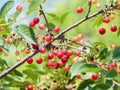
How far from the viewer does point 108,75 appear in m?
2.17

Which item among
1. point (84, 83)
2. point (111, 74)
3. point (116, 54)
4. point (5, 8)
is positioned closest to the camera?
point (111, 74)

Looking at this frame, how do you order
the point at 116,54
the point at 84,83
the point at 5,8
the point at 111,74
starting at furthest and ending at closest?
1. the point at 5,8
2. the point at 116,54
3. the point at 84,83
4. the point at 111,74

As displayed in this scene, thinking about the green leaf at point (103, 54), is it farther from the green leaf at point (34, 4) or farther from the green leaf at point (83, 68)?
the green leaf at point (34, 4)

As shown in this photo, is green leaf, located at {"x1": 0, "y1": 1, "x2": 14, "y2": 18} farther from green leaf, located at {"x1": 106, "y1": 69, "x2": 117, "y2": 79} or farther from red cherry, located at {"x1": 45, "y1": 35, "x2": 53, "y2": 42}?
green leaf, located at {"x1": 106, "y1": 69, "x2": 117, "y2": 79}

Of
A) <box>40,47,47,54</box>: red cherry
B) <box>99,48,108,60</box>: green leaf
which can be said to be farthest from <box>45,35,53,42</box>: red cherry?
<box>99,48,108,60</box>: green leaf

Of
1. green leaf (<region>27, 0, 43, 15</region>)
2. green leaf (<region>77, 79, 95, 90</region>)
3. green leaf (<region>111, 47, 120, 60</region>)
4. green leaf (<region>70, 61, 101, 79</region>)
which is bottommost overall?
green leaf (<region>77, 79, 95, 90</region>)

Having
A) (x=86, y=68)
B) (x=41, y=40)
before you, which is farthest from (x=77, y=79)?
(x=86, y=68)

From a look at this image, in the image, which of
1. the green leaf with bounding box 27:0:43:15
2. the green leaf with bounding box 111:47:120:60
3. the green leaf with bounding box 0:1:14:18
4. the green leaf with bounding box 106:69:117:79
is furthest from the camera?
the green leaf with bounding box 0:1:14:18

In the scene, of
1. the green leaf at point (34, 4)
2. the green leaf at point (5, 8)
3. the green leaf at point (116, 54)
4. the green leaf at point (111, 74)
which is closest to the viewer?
the green leaf at point (111, 74)

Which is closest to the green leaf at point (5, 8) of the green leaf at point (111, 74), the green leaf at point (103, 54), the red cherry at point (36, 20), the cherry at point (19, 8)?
the cherry at point (19, 8)

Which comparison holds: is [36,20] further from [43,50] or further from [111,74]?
[111,74]

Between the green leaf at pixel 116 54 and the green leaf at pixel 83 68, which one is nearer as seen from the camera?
the green leaf at pixel 83 68

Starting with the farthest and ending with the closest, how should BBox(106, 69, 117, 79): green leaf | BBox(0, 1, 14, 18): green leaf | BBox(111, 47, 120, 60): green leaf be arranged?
BBox(0, 1, 14, 18): green leaf
BBox(111, 47, 120, 60): green leaf
BBox(106, 69, 117, 79): green leaf

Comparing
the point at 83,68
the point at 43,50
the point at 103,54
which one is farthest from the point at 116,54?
the point at 43,50
